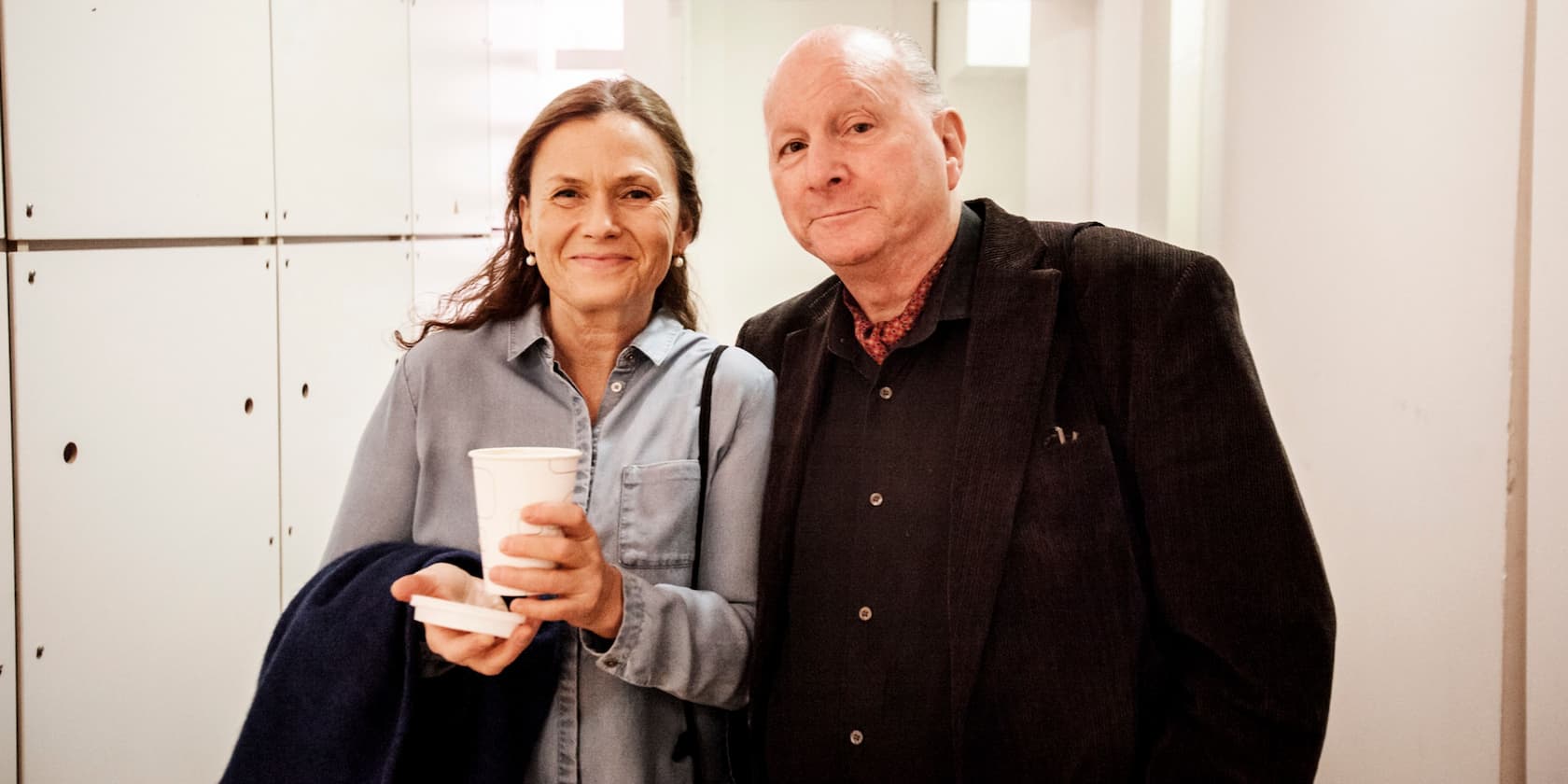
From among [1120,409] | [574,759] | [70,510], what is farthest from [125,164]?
[1120,409]

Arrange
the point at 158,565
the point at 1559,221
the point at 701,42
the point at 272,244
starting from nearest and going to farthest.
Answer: the point at 1559,221 → the point at 158,565 → the point at 272,244 → the point at 701,42

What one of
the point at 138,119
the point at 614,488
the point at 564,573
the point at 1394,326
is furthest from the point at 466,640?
the point at 1394,326

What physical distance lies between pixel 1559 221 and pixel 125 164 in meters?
1.97

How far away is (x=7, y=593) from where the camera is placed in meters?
1.47

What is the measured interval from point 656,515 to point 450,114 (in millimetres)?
2135

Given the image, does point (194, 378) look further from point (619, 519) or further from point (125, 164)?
point (619, 519)

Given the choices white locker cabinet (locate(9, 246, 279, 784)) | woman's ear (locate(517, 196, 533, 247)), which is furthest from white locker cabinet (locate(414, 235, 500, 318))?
woman's ear (locate(517, 196, 533, 247))

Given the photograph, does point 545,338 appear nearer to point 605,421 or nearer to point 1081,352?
point 605,421

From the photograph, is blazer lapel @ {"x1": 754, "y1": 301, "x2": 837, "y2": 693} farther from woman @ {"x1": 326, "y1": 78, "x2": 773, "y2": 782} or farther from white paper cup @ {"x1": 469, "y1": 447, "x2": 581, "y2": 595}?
white paper cup @ {"x1": 469, "y1": 447, "x2": 581, "y2": 595}

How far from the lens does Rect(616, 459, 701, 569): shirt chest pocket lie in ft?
5.20

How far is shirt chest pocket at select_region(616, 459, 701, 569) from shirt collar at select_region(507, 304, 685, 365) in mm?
173

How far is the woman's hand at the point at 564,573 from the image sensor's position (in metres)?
1.23

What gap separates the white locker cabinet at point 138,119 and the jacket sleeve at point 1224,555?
4.61 feet

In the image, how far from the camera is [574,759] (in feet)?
5.09
